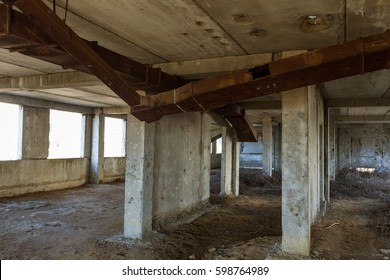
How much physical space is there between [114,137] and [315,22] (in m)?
14.4

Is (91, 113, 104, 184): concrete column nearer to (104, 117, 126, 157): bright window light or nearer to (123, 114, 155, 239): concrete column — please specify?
(104, 117, 126, 157): bright window light

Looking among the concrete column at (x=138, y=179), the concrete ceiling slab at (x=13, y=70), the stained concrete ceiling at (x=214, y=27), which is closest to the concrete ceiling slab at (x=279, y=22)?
the stained concrete ceiling at (x=214, y=27)

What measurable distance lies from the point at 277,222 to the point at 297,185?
334 cm

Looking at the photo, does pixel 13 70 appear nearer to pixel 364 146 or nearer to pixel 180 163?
pixel 180 163

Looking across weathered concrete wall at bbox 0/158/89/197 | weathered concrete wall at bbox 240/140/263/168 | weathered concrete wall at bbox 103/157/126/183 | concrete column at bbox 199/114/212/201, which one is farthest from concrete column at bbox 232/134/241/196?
weathered concrete wall at bbox 240/140/263/168

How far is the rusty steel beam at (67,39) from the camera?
287 cm

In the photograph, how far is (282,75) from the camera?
393cm

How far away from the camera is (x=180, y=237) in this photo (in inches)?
263

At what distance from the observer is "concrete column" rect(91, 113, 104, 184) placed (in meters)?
15.2

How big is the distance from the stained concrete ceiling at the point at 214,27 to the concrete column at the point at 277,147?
14879mm

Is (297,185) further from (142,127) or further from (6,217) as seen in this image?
(6,217)

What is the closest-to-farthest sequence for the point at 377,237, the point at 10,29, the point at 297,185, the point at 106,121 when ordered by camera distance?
the point at 10,29
the point at 297,185
the point at 377,237
the point at 106,121

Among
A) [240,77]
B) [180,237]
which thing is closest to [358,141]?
[180,237]

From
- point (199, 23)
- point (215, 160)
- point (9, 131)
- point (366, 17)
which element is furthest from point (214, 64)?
point (215, 160)
